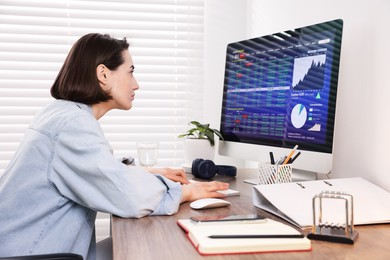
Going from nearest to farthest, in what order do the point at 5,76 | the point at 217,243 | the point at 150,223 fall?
the point at 217,243, the point at 150,223, the point at 5,76

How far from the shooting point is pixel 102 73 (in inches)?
56.2

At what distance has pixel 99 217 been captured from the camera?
2385mm

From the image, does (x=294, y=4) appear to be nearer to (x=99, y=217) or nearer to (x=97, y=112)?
(x=97, y=112)

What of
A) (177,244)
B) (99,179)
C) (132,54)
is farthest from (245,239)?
(132,54)

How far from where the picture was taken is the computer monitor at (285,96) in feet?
4.35

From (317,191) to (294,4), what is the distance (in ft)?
3.27

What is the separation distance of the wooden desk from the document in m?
0.03

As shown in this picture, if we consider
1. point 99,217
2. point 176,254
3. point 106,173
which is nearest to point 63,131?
point 106,173

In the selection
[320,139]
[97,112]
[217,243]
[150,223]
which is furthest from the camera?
[97,112]

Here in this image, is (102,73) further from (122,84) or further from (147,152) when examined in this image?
(147,152)

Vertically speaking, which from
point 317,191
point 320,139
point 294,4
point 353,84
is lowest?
point 317,191

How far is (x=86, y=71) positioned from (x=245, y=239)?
814mm

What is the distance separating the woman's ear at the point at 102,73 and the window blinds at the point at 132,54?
953 mm

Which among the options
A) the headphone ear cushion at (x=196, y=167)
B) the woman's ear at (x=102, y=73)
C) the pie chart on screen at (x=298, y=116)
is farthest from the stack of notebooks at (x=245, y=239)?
the headphone ear cushion at (x=196, y=167)
